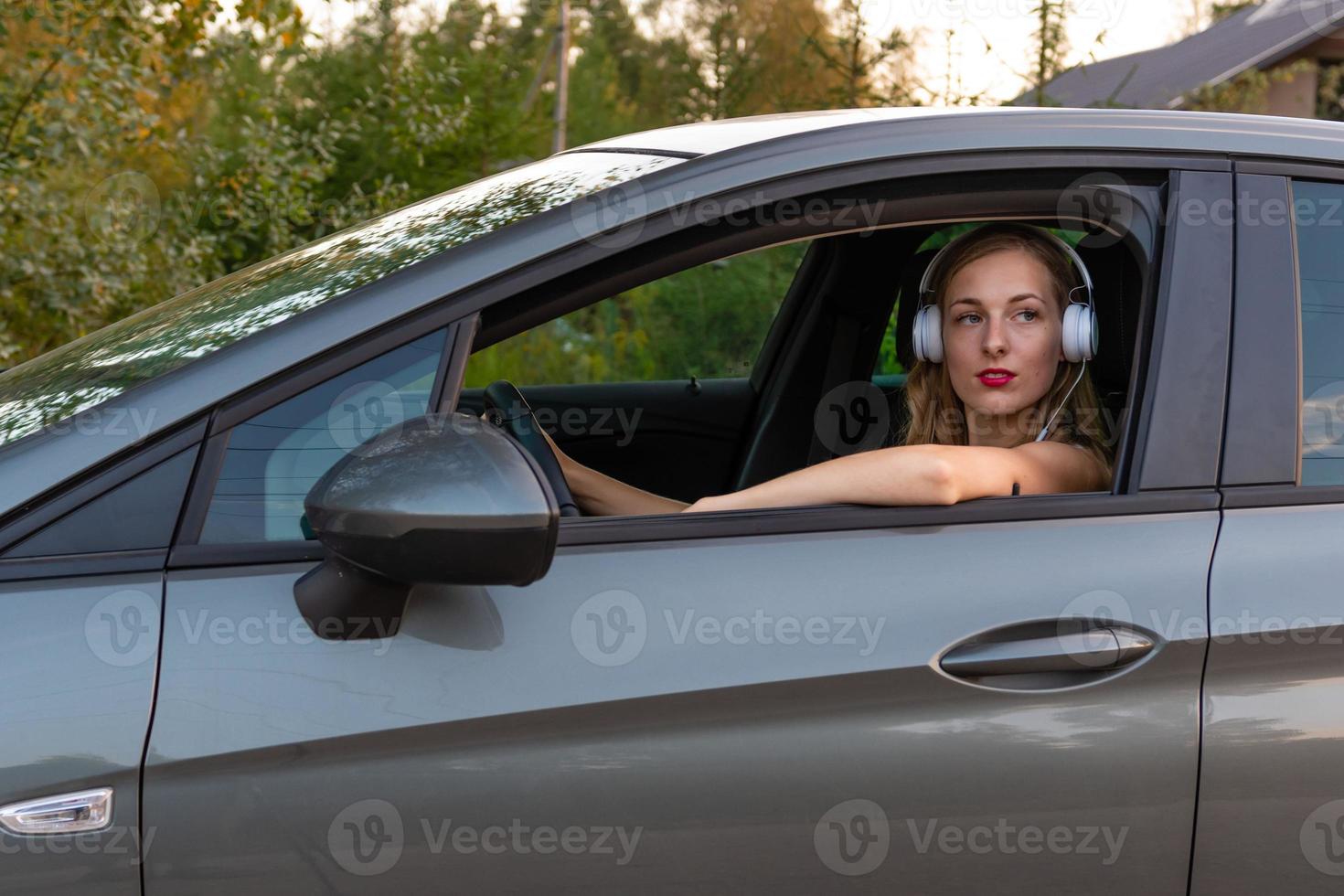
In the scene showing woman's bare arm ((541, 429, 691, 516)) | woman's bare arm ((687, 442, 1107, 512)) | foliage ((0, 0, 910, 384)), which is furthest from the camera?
foliage ((0, 0, 910, 384))

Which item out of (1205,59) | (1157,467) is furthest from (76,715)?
(1205,59)

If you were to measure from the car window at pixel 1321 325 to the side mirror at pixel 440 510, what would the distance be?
1079 mm

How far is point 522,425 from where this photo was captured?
7.85 ft

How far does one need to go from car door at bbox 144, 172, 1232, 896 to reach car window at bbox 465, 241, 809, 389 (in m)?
4.92

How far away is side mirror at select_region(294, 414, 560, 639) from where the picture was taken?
1.45m

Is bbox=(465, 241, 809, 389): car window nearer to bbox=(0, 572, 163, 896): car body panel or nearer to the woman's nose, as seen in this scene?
the woman's nose

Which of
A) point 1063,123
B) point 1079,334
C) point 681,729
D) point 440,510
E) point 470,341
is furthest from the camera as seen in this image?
point 1079,334

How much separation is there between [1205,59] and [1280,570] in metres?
11.8

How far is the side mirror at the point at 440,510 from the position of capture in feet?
4.75

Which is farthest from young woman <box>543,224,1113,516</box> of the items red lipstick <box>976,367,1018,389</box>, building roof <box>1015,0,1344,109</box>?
building roof <box>1015,0,1344,109</box>

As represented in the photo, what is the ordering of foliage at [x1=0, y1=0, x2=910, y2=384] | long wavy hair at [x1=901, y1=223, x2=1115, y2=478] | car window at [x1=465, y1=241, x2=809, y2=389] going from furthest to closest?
car window at [x1=465, y1=241, x2=809, y2=389] → foliage at [x1=0, y1=0, x2=910, y2=384] → long wavy hair at [x1=901, y1=223, x2=1115, y2=478]

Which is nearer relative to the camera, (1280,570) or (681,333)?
(1280,570)

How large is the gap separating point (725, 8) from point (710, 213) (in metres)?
9.49

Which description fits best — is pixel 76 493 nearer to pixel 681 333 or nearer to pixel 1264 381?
pixel 1264 381
